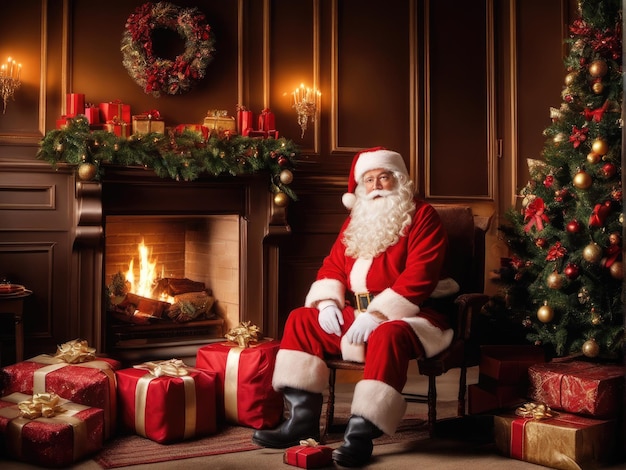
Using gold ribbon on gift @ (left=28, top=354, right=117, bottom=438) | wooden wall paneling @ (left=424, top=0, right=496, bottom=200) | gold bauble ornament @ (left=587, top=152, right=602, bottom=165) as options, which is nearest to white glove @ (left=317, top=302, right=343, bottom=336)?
gold ribbon on gift @ (left=28, top=354, right=117, bottom=438)

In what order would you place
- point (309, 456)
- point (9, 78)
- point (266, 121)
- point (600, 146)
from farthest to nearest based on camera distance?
point (266, 121) < point (9, 78) < point (600, 146) < point (309, 456)

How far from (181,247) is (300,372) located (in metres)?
2.14

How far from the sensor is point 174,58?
15.6 feet

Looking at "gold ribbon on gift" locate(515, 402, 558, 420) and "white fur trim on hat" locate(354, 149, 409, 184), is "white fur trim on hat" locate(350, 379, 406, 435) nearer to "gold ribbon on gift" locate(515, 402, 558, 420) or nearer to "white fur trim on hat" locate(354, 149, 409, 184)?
"gold ribbon on gift" locate(515, 402, 558, 420)

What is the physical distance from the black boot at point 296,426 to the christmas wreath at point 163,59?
2.15 m

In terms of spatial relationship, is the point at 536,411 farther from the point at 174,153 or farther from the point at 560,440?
the point at 174,153

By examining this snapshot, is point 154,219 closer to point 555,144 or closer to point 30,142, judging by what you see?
point 30,142

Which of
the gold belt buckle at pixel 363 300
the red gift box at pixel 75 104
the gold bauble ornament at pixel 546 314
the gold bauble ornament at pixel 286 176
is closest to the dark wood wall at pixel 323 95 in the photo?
the red gift box at pixel 75 104

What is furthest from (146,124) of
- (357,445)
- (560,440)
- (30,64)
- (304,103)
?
(560,440)

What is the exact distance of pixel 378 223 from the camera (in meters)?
3.68

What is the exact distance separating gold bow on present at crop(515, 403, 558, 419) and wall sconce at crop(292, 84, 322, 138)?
2.50 metres

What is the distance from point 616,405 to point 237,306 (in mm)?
2457

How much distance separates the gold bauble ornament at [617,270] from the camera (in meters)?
3.53

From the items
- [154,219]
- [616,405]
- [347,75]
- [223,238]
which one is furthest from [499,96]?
[616,405]
